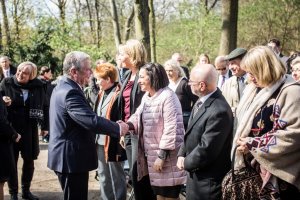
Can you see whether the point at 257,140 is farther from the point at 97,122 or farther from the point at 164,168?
the point at 97,122

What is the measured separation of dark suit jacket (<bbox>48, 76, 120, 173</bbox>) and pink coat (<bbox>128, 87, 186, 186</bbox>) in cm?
44


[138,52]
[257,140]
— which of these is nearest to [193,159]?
[257,140]

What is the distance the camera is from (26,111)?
5793 mm

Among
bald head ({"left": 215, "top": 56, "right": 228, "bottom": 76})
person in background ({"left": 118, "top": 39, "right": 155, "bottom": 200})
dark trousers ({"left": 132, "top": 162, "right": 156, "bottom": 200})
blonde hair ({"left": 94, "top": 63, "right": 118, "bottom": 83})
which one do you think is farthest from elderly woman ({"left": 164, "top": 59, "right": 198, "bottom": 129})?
dark trousers ({"left": 132, "top": 162, "right": 156, "bottom": 200})

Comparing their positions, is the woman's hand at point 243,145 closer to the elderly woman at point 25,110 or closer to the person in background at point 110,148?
the person in background at point 110,148

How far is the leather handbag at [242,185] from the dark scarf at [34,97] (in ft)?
11.2

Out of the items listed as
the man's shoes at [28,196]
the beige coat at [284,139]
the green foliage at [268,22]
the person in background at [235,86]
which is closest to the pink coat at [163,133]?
the beige coat at [284,139]

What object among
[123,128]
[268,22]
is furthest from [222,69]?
[268,22]

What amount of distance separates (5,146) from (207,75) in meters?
2.58

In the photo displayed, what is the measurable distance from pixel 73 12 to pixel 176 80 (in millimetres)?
26098

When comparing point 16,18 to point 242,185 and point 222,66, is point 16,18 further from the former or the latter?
point 242,185

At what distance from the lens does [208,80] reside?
3.71 metres

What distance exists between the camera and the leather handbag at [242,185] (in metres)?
3.20

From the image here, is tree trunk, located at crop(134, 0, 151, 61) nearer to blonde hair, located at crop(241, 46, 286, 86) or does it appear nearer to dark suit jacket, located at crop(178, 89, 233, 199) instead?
dark suit jacket, located at crop(178, 89, 233, 199)
